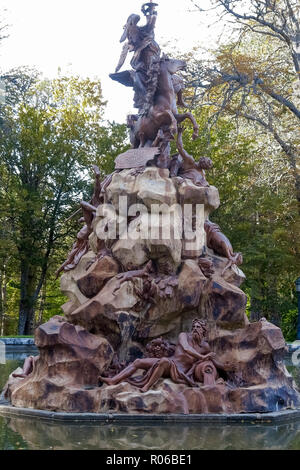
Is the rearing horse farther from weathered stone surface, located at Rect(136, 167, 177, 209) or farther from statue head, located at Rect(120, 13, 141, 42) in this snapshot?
weathered stone surface, located at Rect(136, 167, 177, 209)

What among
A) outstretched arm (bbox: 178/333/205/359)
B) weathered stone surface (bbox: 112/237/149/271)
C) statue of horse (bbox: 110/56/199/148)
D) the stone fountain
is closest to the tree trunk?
the stone fountain

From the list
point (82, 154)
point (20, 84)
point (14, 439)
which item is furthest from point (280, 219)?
point (14, 439)

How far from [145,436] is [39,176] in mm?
20915

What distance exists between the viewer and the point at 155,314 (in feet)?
32.4

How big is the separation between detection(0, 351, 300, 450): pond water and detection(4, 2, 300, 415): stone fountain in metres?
0.59

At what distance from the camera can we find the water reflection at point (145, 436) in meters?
6.91

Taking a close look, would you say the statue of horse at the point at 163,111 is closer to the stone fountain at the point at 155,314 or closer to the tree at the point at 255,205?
the stone fountain at the point at 155,314

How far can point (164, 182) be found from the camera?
10648 millimetres

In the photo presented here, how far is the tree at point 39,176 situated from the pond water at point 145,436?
18032 millimetres

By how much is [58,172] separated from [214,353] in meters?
19.3

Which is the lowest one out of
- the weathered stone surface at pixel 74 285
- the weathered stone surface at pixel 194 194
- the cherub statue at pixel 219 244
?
the weathered stone surface at pixel 74 285

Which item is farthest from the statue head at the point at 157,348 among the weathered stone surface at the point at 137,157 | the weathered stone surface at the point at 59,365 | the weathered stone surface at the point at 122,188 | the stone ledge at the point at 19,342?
the stone ledge at the point at 19,342
